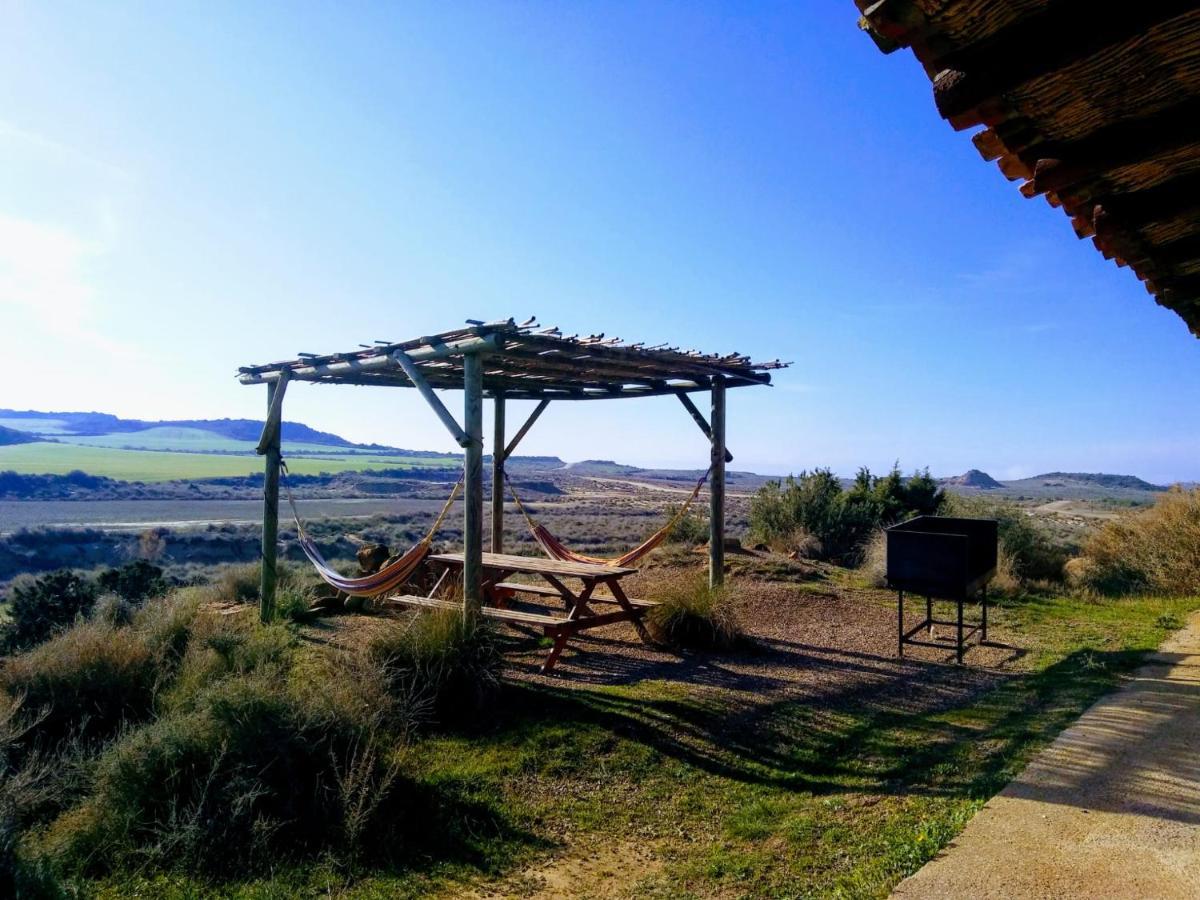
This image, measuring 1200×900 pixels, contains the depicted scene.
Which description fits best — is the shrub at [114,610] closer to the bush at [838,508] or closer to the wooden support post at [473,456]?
the wooden support post at [473,456]

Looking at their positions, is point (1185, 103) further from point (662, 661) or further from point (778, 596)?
point (778, 596)

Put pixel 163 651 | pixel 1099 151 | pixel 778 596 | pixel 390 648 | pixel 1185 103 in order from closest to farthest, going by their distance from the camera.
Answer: pixel 1185 103 → pixel 1099 151 → pixel 390 648 → pixel 163 651 → pixel 778 596

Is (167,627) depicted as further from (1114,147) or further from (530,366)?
(1114,147)

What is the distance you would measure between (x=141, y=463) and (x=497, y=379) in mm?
59362

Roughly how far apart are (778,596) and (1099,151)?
6957 mm

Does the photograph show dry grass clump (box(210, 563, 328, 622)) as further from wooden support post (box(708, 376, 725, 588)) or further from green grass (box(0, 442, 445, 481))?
green grass (box(0, 442, 445, 481))

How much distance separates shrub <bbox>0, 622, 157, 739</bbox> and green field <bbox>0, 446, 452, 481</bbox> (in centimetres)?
4502

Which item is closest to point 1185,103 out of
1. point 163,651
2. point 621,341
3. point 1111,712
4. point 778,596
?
point 1111,712

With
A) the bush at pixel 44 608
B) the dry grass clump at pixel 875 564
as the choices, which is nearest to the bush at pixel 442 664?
the bush at pixel 44 608

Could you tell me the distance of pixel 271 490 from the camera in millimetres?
7578

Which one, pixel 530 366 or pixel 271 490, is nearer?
pixel 530 366

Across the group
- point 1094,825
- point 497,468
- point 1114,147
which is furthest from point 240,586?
point 1114,147

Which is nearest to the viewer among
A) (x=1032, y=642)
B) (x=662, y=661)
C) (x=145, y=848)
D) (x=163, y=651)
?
(x=145, y=848)

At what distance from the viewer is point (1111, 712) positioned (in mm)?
4312
